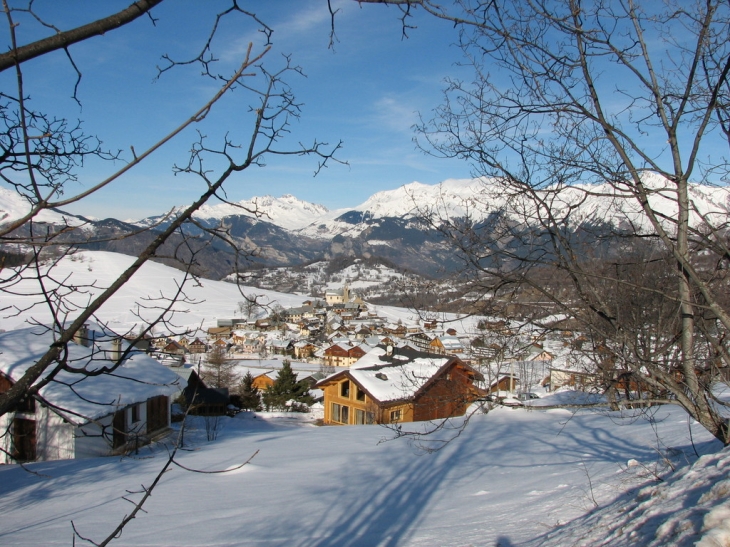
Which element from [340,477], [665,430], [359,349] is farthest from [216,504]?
[359,349]

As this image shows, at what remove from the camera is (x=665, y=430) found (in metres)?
7.48

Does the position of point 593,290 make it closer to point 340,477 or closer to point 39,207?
point 39,207

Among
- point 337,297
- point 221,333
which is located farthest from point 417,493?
point 337,297

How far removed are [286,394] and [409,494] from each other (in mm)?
22893

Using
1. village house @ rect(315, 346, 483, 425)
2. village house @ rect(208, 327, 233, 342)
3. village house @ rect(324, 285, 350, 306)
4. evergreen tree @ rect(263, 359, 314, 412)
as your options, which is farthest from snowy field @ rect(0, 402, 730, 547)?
village house @ rect(324, 285, 350, 306)

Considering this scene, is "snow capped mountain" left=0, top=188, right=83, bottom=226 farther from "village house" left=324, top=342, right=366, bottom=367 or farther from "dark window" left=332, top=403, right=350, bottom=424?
"village house" left=324, top=342, right=366, bottom=367

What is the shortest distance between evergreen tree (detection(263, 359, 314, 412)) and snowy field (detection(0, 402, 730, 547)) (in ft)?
58.3

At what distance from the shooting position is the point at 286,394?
92.4 ft

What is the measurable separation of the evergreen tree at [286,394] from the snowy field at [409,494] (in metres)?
17.8

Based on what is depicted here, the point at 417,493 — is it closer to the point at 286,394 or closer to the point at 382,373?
the point at 382,373

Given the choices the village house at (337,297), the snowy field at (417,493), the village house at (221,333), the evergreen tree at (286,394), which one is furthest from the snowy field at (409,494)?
the village house at (337,297)

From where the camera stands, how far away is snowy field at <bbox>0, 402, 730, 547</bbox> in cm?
374

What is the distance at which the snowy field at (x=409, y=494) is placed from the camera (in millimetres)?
3742

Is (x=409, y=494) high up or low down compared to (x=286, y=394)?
up
